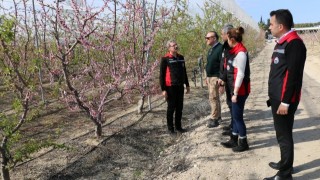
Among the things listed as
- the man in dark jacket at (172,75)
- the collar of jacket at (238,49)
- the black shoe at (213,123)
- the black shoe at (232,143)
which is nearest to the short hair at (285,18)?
the collar of jacket at (238,49)

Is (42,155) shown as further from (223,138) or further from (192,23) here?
(192,23)

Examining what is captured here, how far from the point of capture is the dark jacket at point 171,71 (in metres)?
5.25

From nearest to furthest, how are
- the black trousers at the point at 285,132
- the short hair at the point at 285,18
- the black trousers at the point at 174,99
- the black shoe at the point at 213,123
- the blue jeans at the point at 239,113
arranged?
the short hair at the point at 285,18 → the black trousers at the point at 285,132 → the blue jeans at the point at 239,113 → the black trousers at the point at 174,99 → the black shoe at the point at 213,123

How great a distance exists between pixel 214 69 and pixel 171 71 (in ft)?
2.31

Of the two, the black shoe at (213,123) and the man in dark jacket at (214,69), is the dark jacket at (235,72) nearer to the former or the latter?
the man in dark jacket at (214,69)

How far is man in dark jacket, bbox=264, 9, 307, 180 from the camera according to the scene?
2.92 metres

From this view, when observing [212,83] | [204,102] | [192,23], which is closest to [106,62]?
[212,83]

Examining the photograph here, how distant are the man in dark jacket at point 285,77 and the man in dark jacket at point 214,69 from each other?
2077 millimetres

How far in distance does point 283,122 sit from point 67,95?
10.5ft

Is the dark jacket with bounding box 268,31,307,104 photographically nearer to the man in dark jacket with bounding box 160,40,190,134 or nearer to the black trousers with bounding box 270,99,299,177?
the black trousers with bounding box 270,99,299,177

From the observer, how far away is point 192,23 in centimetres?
1055

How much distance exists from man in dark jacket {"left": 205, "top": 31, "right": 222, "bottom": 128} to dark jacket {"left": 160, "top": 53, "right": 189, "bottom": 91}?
1.55 feet

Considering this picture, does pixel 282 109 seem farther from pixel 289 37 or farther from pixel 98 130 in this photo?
pixel 98 130

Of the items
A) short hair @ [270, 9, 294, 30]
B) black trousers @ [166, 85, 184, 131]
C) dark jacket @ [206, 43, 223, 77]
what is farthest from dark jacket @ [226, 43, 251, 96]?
black trousers @ [166, 85, 184, 131]
